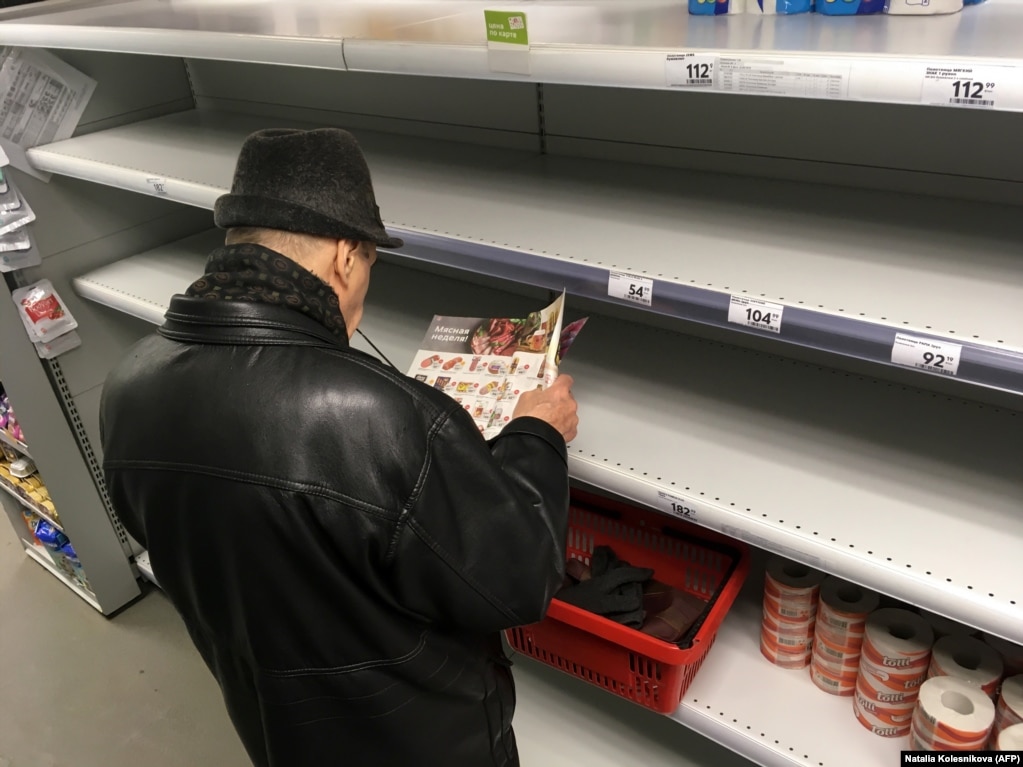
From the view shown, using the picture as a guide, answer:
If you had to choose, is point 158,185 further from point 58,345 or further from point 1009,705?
point 1009,705

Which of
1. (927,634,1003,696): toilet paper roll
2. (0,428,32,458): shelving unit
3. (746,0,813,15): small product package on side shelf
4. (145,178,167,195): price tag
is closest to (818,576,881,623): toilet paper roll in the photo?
(927,634,1003,696): toilet paper roll

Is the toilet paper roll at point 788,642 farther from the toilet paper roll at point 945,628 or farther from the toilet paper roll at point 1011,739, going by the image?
the toilet paper roll at point 1011,739

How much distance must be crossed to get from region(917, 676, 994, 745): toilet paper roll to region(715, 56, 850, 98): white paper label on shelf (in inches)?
35.1

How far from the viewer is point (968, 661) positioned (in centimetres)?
129

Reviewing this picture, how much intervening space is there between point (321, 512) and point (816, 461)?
33.4 inches

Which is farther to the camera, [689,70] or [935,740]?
[935,740]

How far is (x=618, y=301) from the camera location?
135cm

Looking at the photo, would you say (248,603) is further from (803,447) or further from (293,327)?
(803,447)

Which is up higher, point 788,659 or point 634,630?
point 634,630

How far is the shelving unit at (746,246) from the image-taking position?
110cm

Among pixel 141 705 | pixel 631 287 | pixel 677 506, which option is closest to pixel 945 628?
pixel 677 506

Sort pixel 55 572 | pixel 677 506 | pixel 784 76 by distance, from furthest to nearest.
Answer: pixel 55 572 → pixel 677 506 → pixel 784 76

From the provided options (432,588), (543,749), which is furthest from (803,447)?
(543,749)

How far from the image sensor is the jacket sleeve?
1.05 meters
